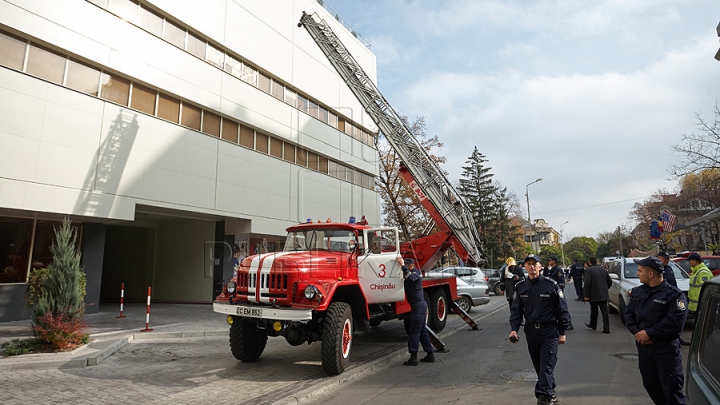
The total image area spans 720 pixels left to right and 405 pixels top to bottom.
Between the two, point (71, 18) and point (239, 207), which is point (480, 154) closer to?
point (239, 207)

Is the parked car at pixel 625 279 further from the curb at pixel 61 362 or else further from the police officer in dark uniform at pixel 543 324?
the curb at pixel 61 362

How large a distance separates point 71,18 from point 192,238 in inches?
375

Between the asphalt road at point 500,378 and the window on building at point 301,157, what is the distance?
13.5 m

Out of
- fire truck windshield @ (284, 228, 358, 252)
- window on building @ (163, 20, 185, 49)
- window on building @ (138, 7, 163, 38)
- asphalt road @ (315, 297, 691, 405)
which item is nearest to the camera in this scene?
asphalt road @ (315, 297, 691, 405)

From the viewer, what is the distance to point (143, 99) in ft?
44.4

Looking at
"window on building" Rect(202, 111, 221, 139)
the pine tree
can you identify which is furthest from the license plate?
"window on building" Rect(202, 111, 221, 139)

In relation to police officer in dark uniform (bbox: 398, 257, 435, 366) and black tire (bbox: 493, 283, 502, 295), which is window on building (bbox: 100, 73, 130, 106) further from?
black tire (bbox: 493, 283, 502, 295)

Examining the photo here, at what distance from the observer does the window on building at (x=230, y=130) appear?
648 inches

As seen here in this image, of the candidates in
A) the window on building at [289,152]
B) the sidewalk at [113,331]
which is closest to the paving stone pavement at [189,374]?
the sidewalk at [113,331]

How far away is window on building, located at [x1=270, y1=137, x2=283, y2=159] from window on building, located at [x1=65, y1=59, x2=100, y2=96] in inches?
297

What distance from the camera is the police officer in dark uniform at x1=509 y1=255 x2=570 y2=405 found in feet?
15.1

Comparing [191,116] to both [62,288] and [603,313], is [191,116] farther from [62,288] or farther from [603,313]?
[603,313]

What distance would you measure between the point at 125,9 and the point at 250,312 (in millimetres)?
12167

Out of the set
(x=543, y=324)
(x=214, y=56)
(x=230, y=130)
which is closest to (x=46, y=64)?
(x=214, y=56)
